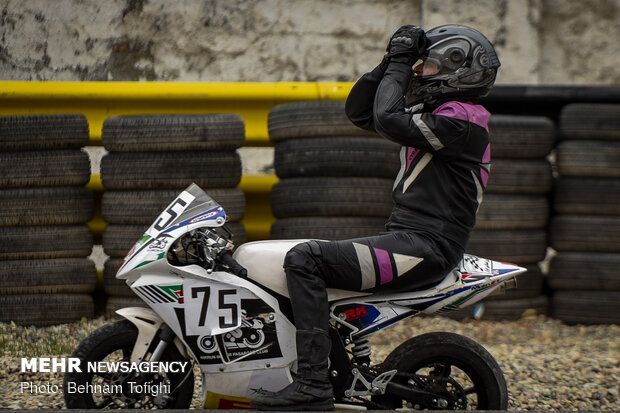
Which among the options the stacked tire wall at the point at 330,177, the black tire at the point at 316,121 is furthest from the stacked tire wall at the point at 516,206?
the black tire at the point at 316,121

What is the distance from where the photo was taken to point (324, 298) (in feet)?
9.79

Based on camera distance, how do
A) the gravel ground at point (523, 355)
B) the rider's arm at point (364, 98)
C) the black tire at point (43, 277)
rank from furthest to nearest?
the black tire at point (43, 277)
the gravel ground at point (523, 355)
the rider's arm at point (364, 98)

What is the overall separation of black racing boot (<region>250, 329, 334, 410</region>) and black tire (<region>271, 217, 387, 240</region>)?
2.01 metres

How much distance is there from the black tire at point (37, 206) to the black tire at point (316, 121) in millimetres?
1415

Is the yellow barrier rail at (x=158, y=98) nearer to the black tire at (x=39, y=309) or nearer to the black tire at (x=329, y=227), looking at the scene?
the black tire at (x=329, y=227)

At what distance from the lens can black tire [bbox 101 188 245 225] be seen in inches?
194

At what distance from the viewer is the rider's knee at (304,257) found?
9.71ft

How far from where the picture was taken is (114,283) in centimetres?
503

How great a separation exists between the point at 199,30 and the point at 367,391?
16.2ft

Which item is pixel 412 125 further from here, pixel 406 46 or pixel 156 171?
pixel 156 171

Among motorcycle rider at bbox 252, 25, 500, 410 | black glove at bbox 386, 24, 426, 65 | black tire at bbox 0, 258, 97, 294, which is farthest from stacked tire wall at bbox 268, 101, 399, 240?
black glove at bbox 386, 24, 426, 65

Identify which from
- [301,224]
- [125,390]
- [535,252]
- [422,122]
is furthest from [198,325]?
[535,252]

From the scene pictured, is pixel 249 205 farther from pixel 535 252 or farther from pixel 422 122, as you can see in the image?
pixel 422 122

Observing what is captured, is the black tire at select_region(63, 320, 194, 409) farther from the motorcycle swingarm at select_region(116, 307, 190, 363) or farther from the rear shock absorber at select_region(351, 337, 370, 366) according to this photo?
the rear shock absorber at select_region(351, 337, 370, 366)
